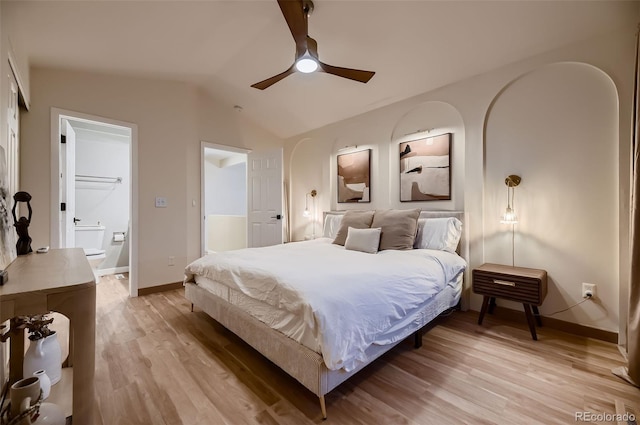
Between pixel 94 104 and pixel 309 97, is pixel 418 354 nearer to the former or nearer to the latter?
pixel 309 97

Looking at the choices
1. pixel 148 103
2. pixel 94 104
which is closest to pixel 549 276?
pixel 148 103

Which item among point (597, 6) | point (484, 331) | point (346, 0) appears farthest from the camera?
point (484, 331)

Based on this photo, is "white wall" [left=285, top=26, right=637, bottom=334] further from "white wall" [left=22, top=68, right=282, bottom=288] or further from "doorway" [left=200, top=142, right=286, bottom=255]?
"white wall" [left=22, top=68, right=282, bottom=288]

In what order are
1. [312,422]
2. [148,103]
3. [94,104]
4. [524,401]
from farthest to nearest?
1. [148,103]
2. [94,104]
3. [524,401]
4. [312,422]

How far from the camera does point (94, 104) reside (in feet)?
10.2

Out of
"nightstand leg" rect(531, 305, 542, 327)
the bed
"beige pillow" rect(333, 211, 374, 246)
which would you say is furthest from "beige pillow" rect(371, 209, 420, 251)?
"nightstand leg" rect(531, 305, 542, 327)

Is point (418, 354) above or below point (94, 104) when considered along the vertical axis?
below

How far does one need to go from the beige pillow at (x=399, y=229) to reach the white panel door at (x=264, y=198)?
1922 mm

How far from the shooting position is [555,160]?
2.43 meters

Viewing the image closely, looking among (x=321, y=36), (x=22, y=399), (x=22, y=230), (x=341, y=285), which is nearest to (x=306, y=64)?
(x=321, y=36)

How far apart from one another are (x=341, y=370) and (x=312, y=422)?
285 mm

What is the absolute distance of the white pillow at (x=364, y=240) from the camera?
2.80 m

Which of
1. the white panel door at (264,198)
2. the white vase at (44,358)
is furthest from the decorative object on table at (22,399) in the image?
the white panel door at (264,198)

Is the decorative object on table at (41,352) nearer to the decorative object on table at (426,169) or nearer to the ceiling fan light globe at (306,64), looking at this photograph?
the ceiling fan light globe at (306,64)
